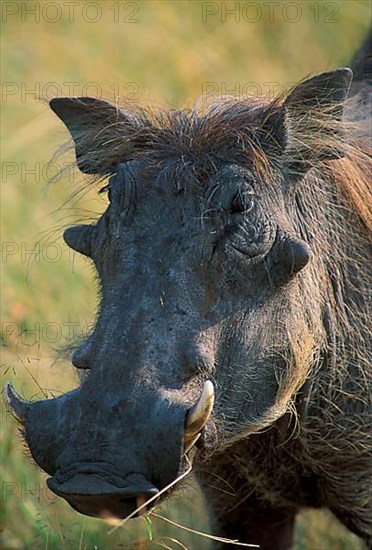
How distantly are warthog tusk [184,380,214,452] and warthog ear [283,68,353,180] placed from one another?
0.84m

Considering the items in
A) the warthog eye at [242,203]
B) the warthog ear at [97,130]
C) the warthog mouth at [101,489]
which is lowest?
the warthog mouth at [101,489]

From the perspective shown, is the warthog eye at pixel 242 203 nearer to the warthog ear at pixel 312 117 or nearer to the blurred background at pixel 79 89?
the warthog ear at pixel 312 117

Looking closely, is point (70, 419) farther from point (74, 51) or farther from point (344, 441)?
point (74, 51)

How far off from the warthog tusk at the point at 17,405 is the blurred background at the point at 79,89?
122 centimetres

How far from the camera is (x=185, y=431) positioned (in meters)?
2.94

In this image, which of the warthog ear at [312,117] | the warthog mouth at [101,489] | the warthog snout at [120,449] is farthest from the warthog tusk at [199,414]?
the warthog ear at [312,117]

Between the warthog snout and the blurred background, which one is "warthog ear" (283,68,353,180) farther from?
the blurred background

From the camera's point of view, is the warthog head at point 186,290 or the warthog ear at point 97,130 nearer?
the warthog head at point 186,290

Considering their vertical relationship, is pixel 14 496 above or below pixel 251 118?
below

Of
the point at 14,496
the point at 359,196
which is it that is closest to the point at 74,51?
the point at 14,496

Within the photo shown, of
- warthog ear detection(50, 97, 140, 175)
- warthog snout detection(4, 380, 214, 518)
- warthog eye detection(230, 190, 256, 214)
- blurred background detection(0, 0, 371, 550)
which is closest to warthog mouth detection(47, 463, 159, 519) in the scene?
warthog snout detection(4, 380, 214, 518)

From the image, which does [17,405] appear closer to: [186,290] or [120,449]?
[120,449]

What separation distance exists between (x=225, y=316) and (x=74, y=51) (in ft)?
21.4

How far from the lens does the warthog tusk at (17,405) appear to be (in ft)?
10.2
